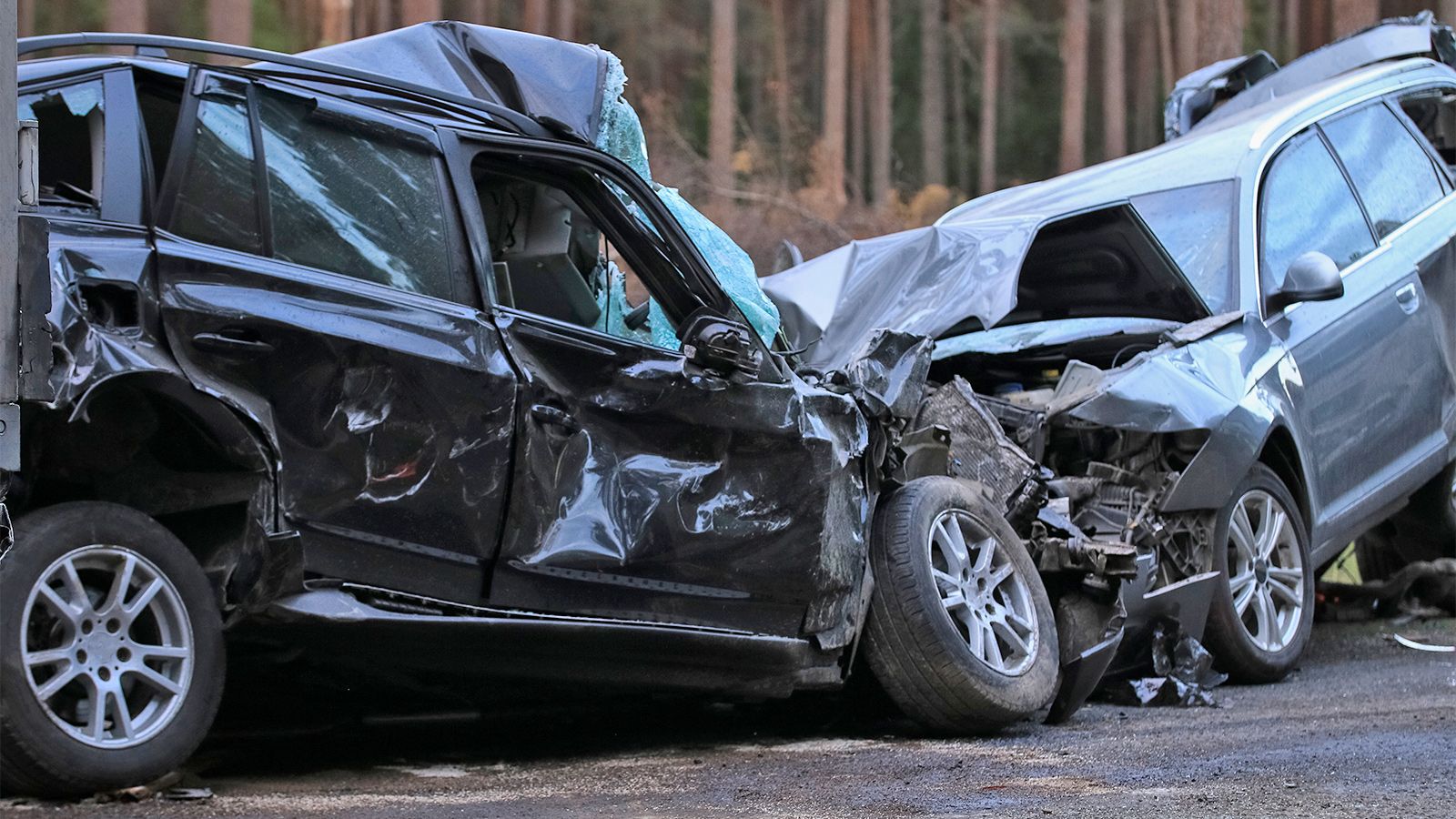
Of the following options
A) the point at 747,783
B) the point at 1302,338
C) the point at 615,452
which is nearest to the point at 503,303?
the point at 615,452

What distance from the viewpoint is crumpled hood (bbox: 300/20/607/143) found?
18.5 feet

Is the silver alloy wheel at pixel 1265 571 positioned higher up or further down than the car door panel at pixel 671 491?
further down

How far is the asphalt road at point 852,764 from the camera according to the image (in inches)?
166

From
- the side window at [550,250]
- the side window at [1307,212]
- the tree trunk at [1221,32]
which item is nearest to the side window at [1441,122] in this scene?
the side window at [1307,212]

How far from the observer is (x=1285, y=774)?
470 cm

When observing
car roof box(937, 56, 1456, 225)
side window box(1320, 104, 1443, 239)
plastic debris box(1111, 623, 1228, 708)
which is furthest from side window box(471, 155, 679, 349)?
side window box(1320, 104, 1443, 239)

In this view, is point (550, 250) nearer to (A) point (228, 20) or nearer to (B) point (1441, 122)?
(B) point (1441, 122)

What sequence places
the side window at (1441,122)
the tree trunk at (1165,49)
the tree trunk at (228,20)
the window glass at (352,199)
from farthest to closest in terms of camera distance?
the tree trunk at (1165,49)
the tree trunk at (228,20)
the side window at (1441,122)
the window glass at (352,199)

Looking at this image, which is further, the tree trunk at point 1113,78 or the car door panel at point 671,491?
the tree trunk at point 1113,78

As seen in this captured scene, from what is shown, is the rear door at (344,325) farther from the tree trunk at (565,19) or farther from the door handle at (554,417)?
the tree trunk at (565,19)

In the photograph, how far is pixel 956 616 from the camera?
5859 millimetres

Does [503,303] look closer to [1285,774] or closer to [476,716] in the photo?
[476,716]

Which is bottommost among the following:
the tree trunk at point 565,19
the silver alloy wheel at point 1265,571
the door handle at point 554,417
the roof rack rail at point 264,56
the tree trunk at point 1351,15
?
the silver alloy wheel at point 1265,571

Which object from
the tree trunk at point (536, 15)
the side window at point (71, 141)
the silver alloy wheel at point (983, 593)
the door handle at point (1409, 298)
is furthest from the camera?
the tree trunk at point (536, 15)
